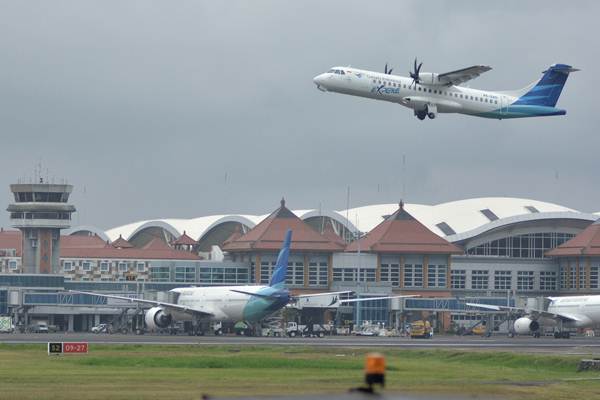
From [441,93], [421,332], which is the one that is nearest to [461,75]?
[441,93]

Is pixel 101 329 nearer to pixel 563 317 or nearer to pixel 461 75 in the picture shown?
pixel 563 317

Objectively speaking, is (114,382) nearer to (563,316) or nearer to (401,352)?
(401,352)

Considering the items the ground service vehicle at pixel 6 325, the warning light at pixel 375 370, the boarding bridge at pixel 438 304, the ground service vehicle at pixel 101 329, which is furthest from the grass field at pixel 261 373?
the boarding bridge at pixel 438 304

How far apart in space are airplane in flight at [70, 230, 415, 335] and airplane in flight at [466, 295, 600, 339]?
29.5 metres

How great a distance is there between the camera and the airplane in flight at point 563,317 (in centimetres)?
16488

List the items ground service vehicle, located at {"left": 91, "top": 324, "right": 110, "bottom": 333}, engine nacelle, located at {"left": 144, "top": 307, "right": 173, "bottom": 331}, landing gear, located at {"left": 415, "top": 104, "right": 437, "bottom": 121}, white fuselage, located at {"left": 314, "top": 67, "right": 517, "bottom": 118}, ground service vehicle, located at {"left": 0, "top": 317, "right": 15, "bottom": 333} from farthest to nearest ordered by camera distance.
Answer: ground service vehicle, located at {"left": 91, "top": 324, "right": 110, "bottom": 333} → ground service vehicle, located at {"left": 0, "top": 317, "right": 15, "bottom": 333} → engine nacelle, located at {"left": 144, "top": 307, "right": 173, "bottom": 331} → landing gear, located at {"left": 415, "top": 104, "right": 437, "bottom": 121} → white fuselage, located at {"left": 314, "top": 67, "right": 517, "bottom": 118}

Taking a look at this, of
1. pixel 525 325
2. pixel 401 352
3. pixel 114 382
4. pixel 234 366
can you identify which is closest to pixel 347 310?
pixel 525 325

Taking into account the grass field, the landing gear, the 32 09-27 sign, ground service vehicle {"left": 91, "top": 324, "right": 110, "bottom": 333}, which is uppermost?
the landing gear

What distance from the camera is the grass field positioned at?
222ft

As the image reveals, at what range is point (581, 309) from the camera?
16625 centimetres

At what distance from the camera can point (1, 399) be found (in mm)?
62031

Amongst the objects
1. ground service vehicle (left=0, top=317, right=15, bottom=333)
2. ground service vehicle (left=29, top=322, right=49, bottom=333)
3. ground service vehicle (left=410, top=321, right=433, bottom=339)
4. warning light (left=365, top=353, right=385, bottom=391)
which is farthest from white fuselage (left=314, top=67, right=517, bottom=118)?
warning light (left=365, top=353, right=385, bottom=391)

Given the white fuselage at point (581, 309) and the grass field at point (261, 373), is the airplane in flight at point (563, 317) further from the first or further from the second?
the grass field at point (261, 373)

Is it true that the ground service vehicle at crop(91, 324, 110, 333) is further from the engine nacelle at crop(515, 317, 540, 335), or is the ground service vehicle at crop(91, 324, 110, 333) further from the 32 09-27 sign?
the 32 09-27 sign
